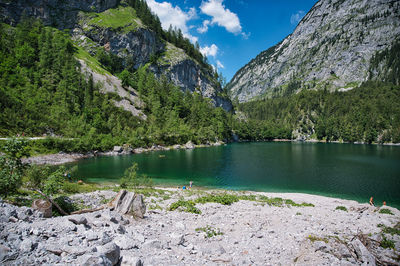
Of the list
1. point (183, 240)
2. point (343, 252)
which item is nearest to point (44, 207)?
point (183, 240)

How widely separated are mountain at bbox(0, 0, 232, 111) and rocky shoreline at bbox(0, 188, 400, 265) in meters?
150

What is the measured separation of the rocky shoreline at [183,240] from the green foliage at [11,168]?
6.25m

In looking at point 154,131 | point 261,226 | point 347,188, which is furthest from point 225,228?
point 154,131

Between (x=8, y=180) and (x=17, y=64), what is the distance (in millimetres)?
113559

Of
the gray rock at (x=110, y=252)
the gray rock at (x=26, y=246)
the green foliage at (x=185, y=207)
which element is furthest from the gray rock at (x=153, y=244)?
the green foliage at (x=185, y=207)

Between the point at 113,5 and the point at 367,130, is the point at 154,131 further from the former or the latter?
the point at 367,130

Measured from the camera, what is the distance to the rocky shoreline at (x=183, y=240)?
24.5 ft

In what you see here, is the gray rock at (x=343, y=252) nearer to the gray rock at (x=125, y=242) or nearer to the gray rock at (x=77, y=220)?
the gray rock at (x=125, y=242)

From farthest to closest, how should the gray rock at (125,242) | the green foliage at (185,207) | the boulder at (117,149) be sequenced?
1. the boulder at (117,149)
2. the green foliage at (185,207)
3. the gray rock at (125,242)

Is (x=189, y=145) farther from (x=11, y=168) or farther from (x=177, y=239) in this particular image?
(x=177, y=239)

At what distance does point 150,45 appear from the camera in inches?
7195

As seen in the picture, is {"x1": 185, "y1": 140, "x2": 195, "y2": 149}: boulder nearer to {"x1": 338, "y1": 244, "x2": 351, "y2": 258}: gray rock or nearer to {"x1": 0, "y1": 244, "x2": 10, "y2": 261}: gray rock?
{"x1": 338, "y1": 244, "x2": 351, "y2": 258}: gray rock

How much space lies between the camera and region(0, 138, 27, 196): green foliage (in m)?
15.1

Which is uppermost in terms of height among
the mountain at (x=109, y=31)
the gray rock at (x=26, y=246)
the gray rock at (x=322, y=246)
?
the mountain at (x=109, y=31)
